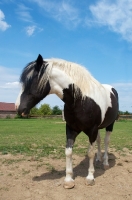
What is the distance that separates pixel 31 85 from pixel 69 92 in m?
0.72

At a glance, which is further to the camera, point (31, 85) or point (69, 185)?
point (69, 185)

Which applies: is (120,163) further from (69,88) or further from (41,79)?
(41,79)

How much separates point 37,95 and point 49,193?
5.83ft

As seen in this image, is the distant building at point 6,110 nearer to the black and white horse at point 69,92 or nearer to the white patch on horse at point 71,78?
the black and white horse at point 69,92

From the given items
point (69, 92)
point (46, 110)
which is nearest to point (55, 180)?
point (69, 92)

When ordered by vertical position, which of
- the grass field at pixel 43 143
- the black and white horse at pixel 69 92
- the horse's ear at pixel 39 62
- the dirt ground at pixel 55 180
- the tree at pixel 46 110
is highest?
the tree at pixel 46 110

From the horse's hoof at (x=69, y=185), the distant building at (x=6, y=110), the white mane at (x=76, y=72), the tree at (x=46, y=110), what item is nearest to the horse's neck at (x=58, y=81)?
the white mane at (x=76, y=72)

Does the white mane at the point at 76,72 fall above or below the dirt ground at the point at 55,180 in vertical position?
above

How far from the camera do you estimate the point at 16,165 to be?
18.9 ft

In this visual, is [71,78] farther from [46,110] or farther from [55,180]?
[46,110]

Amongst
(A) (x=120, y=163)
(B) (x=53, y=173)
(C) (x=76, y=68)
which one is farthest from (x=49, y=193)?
(A) (x=120, y=163)

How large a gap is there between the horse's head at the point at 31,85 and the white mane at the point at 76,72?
267 mm

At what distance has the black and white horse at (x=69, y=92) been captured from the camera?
391cm

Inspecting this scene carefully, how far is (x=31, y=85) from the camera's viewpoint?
3908 millimetres
